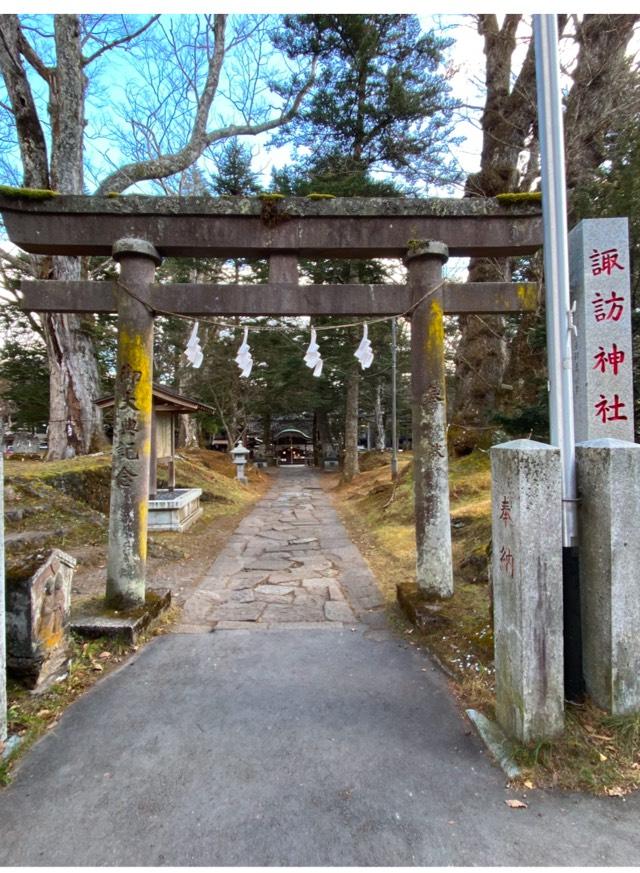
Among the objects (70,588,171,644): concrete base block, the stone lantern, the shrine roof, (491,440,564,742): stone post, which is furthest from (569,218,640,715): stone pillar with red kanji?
the stone lantern

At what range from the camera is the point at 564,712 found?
2633mm

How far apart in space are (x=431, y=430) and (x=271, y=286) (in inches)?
89.4

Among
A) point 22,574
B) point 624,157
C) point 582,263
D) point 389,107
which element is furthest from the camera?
point 389,107

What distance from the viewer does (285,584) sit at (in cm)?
621

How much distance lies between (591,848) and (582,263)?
3.83 metres

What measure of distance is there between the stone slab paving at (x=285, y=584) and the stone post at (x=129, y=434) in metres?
0.84

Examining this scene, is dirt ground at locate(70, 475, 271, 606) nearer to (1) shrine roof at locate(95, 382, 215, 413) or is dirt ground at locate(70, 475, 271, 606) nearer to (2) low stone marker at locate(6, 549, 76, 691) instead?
(2) low stone marker at locate(6, 549, 76, 691)

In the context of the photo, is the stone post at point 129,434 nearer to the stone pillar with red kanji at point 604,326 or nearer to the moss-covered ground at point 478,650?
the moss-covered ground at point 478,650

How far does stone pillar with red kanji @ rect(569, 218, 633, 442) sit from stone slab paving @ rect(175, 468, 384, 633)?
306cm

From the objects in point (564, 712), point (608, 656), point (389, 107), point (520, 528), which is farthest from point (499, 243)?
point (389, 107)

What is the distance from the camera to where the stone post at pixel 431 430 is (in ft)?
14.8

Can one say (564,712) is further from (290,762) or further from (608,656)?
(290,762)

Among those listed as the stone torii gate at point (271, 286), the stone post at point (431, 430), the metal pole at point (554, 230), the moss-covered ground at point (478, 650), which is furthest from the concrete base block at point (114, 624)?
the metal pole at point (554, 230)

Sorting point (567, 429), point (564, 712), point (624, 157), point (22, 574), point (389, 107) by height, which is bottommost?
point (564, 712)
